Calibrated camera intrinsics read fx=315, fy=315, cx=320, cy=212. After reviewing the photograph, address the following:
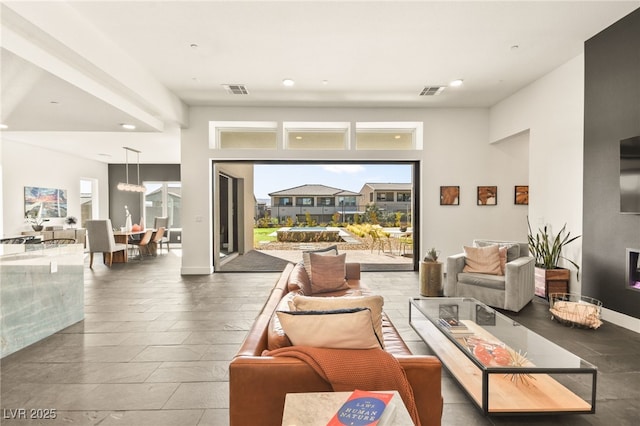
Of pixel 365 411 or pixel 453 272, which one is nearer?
pixel 365 411

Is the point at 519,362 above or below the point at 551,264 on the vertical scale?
below

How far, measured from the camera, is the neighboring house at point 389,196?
6.68 metres

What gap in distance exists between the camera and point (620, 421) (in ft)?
6.62

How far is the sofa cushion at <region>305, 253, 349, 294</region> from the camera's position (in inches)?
146

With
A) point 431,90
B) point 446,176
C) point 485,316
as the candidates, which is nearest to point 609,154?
point 485,316

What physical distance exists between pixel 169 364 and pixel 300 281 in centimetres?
141

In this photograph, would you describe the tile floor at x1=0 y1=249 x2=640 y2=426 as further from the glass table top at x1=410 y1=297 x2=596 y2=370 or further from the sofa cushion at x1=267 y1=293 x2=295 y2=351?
the sofa cushion at x1=267 y1=293 x2=295 y2=351

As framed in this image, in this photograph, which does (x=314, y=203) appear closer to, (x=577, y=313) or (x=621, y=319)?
(x=577, y=313)

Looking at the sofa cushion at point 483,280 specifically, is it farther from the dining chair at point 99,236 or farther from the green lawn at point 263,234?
the dining chair at point 99,236

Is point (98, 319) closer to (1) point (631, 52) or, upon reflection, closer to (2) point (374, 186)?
(2) point (374, 186)

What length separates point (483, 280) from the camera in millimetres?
4273

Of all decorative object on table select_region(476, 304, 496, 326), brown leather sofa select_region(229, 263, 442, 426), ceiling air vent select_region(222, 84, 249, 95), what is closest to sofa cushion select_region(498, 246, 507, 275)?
decorative object on table select_region(476, 304, 496, 326)

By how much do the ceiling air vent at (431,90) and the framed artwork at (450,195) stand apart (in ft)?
6.18

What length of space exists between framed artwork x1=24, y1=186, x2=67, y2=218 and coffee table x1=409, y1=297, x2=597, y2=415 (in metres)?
10.1
